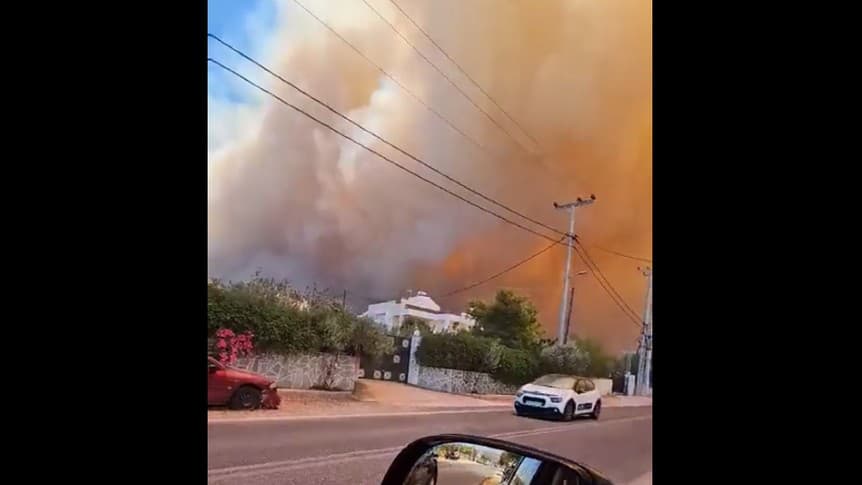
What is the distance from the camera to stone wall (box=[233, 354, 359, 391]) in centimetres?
169

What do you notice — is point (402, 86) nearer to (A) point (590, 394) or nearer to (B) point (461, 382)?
(B) point (461, 382)

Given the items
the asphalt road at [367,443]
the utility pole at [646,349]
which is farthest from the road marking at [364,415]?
the utility pole at [646,349]

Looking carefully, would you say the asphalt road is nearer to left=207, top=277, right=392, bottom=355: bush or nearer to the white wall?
the white wall

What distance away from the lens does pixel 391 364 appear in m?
1.75

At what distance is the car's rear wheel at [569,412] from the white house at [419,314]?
31 cm

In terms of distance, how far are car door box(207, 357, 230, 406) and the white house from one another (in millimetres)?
379

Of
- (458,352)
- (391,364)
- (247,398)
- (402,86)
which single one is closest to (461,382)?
(458,352)

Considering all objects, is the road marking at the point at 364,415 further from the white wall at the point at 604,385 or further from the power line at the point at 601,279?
the power line at the point at 601,279

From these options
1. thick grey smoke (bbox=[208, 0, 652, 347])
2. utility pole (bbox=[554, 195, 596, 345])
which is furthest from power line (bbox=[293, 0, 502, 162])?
utility pole (bbox=[554, 195, 596, 345])

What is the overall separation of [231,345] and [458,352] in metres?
0.56
